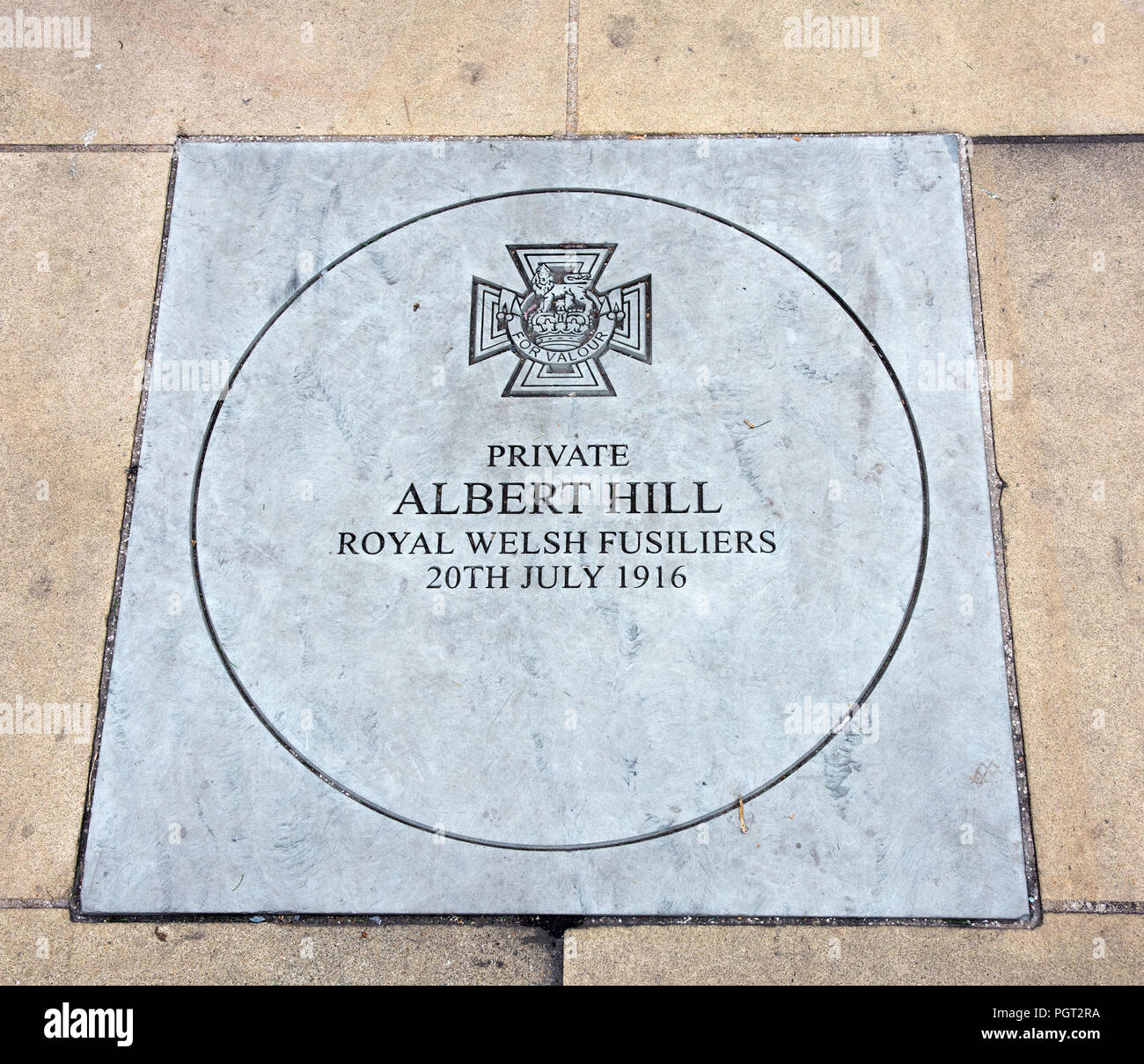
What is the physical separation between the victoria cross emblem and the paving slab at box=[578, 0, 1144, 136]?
0.54 meters

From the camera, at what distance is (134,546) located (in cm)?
228

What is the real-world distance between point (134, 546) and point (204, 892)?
0.89 m

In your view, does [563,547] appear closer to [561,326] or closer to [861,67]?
[561,326]

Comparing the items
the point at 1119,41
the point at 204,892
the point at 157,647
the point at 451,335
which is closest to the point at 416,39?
the point at 451,335

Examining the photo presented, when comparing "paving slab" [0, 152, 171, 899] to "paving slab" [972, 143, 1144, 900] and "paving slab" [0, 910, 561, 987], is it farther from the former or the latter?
"paving slab" [972, 143, 1144, 900]

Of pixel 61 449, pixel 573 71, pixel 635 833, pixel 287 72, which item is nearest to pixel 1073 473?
pixel 635 833

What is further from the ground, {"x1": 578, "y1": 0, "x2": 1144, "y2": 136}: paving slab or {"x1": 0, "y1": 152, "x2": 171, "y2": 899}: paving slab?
{"x1": 578, "y1": 0, "x2": 1144, "y2": 136}: paving slab

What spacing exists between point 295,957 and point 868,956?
1334 mm

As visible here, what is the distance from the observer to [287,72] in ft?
8.79

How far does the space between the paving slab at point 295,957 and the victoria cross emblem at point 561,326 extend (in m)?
1.37

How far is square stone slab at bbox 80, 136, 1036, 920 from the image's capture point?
207cm

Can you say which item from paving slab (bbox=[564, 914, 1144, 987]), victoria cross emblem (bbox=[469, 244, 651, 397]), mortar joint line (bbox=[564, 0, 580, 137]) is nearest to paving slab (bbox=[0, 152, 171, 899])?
victoria cross emblem (bbox=[469, 244, 651, 397])

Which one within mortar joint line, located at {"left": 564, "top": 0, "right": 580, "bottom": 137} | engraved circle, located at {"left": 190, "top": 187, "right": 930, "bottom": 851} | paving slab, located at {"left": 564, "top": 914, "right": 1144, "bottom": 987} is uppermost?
mortar joint line, located at {"left": 564, "top": 0, "right": 580, "bottom": 137}

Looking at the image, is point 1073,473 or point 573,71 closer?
point 1073,473
